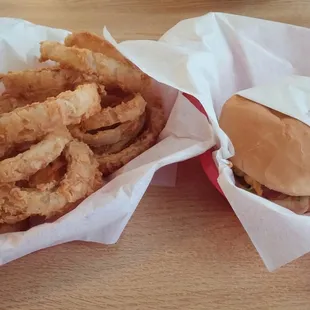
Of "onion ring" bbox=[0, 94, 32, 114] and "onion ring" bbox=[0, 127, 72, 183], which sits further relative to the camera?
"onion ring" bbox=[0, 94, 32, 114]

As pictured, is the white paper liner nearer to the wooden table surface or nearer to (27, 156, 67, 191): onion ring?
the wooden table surface

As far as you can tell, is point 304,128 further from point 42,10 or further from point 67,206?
point 42,10

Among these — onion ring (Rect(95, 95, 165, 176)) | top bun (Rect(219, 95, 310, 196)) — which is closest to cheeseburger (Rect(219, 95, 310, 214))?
→ top bun (Rect(219, 95, 310, 196))

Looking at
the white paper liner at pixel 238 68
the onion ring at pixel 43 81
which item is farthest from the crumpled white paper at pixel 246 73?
the onion ring at pixel 43 81

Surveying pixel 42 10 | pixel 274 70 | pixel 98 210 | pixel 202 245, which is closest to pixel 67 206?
pixel 98 210

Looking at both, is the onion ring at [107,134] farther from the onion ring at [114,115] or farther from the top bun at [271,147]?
the top bun at [271,147]

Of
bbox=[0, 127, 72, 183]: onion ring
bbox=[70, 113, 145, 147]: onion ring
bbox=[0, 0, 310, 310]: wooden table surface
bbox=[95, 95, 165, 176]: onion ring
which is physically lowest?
bbox=[0, 0, 310, 310]: wooden table surface

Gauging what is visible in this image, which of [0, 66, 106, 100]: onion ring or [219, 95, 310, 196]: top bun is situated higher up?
[0, 66, 106, 100]: onion ring
